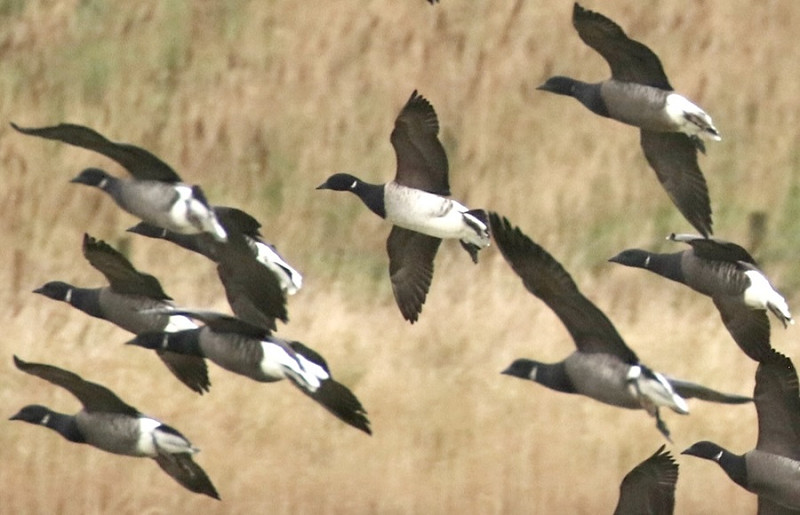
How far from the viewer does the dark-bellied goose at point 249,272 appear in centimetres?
1856

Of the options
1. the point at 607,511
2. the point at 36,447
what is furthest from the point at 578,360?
the point at 36,447

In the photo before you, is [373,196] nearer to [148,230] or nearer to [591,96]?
[591,96]

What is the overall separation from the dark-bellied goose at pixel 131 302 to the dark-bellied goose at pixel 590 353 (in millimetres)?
2632

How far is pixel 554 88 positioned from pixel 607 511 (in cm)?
544

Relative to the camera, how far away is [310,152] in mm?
24906

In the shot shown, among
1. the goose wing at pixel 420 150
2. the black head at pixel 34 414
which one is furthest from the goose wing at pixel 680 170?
the black head at pixel 34 414

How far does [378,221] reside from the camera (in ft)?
82.0

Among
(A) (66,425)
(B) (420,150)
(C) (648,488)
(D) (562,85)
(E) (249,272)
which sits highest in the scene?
(D) (562,85)

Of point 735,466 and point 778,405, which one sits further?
point 735,466

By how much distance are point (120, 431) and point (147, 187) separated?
6.37 ft

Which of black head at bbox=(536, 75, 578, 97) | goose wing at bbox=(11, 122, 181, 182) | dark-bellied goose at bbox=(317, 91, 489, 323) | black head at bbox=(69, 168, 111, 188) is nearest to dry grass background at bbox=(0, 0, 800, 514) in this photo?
dark-bellied goose at bbox=(317, 91, 489, 323)

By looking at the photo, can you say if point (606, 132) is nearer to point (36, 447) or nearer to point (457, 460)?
point (457, 460)

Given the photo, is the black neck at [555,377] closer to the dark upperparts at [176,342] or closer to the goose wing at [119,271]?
the dark upperparts at [176,342]

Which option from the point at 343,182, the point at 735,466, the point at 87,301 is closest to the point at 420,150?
the point at 343,182
